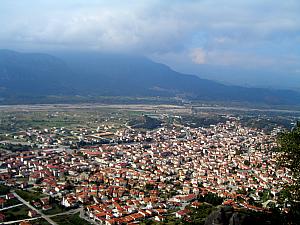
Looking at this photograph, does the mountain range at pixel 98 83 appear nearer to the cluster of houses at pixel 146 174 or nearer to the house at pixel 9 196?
the cluster of houses at pixel 146 174

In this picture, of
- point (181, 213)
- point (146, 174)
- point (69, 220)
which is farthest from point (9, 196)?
point (146, 174)

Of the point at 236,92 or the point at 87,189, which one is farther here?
the point at 236,92

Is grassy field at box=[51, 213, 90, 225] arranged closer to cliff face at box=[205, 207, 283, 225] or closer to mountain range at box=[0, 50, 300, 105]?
cliff face at box=[205, 207, 283, 225]

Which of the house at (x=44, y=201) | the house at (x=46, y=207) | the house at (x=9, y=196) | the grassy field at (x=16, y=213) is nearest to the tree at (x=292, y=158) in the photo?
the grassy field at (x=16, y=213)

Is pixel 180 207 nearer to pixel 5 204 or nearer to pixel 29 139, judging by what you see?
pixel 5 204

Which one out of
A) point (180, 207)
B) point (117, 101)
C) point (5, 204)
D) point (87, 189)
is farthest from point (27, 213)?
point (117, 101)

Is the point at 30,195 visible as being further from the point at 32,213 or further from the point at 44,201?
the point at 32,213

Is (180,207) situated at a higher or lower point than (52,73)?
lower

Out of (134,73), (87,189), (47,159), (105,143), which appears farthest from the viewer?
(134,73)
